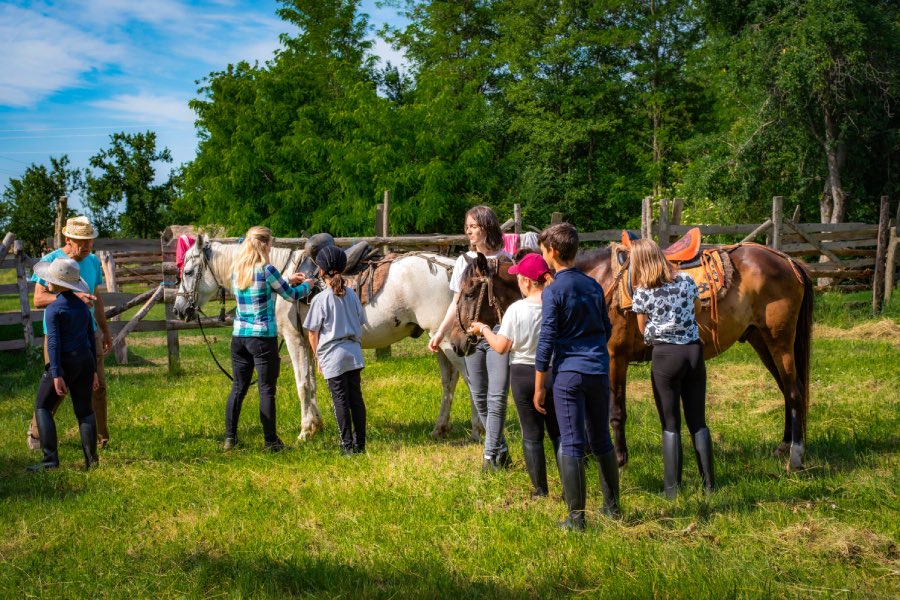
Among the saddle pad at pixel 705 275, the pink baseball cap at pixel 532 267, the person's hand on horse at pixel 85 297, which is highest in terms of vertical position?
the pink baseball cap at pixel 532 267

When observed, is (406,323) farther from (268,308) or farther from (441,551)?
(441,551)

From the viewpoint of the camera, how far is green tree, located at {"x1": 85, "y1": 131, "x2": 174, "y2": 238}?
1502 inches

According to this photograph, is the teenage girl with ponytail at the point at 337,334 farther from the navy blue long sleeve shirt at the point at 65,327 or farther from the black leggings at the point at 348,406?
the navy blue long sleeve shirt at the point at 65,327

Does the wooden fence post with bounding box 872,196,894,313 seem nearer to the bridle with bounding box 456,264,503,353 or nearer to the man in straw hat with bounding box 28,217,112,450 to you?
the bridle with bounding box 456,264,503,353

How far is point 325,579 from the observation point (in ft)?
13.0

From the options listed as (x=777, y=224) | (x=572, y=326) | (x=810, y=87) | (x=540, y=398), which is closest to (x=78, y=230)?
(x=540, y=398)

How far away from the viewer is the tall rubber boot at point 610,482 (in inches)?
175

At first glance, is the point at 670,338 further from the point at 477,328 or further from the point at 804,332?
the point at 804,332

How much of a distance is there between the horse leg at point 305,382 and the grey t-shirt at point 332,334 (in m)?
1.16

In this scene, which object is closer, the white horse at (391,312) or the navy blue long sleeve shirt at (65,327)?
the navy blue long sleeve shirt at (65,327)

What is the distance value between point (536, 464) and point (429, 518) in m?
0.79

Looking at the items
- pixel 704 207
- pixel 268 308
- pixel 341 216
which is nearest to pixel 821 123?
pixel 704 207

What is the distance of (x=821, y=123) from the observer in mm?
20453

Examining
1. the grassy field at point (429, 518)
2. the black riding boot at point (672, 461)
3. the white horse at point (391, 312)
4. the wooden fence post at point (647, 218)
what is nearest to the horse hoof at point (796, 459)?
the grassy field at point (429, 518)
